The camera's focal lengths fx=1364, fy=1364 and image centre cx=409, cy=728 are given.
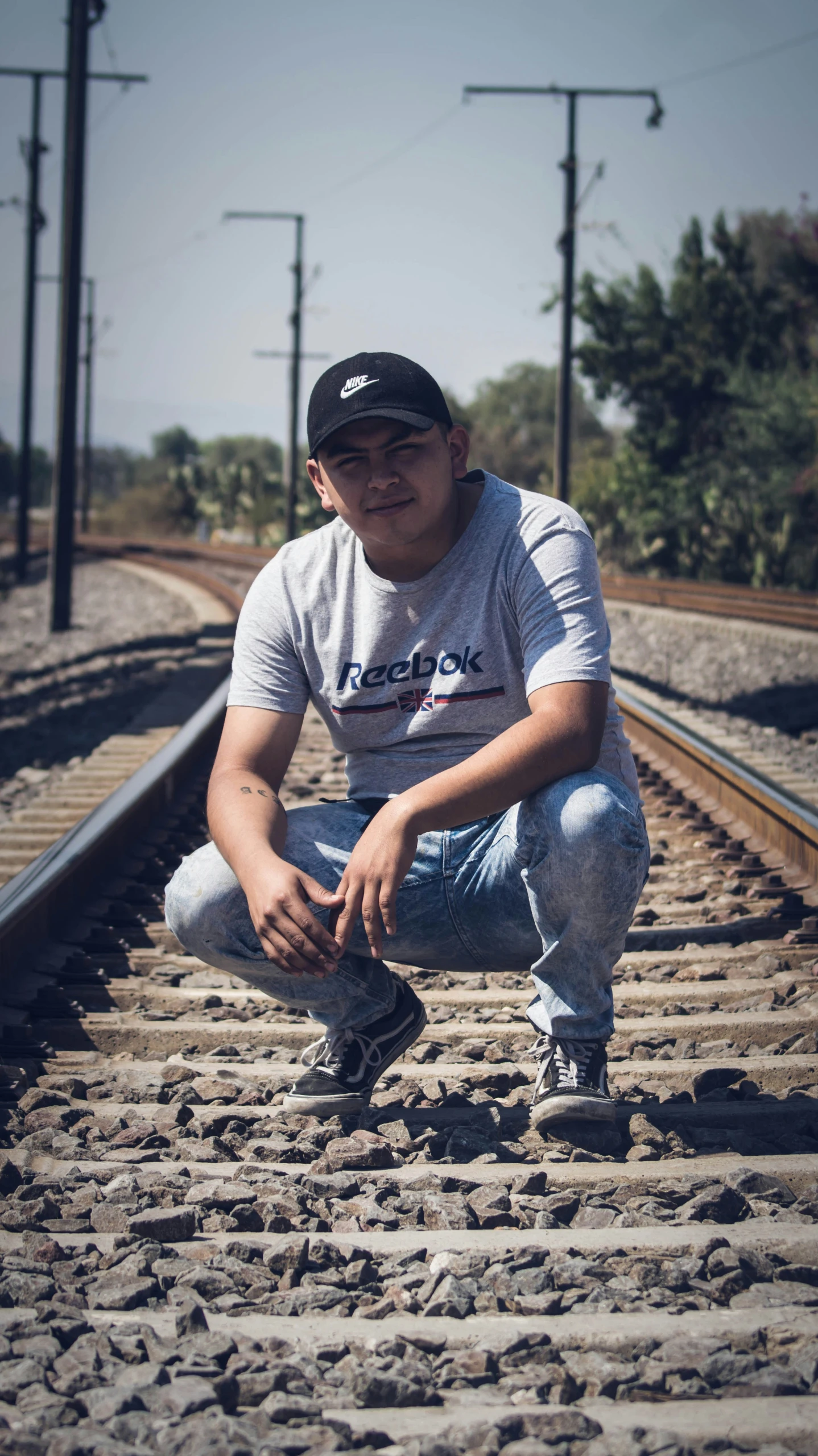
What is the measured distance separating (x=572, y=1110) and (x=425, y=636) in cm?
97

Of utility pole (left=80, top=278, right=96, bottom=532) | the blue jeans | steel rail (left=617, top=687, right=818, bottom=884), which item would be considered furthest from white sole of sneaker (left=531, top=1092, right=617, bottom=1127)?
utility pole (left=80, top=278, right=96, bottom=532)

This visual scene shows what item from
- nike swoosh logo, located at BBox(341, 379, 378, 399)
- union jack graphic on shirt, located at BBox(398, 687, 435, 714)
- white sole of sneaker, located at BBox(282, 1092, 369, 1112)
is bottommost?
white sole of sneaker, located at BBox(282, 1092, 369, 1112)

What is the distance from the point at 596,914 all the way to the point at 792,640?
9713 mm

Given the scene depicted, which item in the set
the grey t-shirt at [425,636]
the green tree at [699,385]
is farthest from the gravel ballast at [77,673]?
the green tree at [699,385]

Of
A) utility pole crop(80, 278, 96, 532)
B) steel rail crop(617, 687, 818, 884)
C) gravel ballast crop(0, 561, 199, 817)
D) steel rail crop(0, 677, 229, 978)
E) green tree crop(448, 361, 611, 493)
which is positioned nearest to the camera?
steel rail crop(0, 677, 229, 978)

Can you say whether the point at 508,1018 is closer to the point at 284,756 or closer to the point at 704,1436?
the point at 284,756

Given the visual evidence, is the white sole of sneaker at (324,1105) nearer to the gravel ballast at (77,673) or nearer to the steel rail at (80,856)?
the steel rail at (80,856)

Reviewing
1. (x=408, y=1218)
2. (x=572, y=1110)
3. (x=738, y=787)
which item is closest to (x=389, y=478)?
(x=572, y=1110)

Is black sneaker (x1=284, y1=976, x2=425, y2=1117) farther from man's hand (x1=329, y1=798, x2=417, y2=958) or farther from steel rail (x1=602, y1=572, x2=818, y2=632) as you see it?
steel rail (x1=602, y1=572, x2=818, y2=632)

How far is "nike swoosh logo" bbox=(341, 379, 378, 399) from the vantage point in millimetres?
2643

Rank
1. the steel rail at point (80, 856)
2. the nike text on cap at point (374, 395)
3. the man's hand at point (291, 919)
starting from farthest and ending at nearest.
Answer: the steel rail at point (80, 856)
the nike text on cap at point (374, 395)
the man's hand at point (291, 919)

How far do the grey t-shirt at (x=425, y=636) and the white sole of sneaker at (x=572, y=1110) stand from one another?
0.64 metres

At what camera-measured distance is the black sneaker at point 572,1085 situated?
249 centimetres

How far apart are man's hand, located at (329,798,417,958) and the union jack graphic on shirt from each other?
1.05ft
